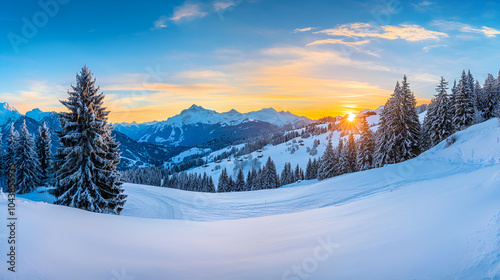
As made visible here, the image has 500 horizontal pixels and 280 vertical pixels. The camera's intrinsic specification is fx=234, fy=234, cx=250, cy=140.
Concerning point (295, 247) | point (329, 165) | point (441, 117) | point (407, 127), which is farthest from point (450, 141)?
point (295, 247)

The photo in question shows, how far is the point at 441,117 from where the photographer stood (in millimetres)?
38250

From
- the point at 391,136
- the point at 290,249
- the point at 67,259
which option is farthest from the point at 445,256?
the point at 391,136

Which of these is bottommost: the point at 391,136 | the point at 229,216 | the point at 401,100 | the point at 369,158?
the point at 229,216

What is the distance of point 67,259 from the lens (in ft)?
16.2

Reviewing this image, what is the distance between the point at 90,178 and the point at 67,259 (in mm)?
13657

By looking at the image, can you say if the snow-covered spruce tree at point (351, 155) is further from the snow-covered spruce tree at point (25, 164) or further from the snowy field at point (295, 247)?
the snow-covered spruce tree at point (25, 164)

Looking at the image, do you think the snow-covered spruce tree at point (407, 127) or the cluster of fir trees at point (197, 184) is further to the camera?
the cluster of fir trees at point (197, 184)

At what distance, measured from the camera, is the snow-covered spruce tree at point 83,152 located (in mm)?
16078

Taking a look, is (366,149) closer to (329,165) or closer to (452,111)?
(329,165)

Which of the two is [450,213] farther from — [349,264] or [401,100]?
[401,100]

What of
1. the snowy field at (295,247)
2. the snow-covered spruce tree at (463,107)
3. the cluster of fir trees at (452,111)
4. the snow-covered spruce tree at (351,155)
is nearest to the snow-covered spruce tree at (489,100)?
the cluster of fir trees at (452,111)

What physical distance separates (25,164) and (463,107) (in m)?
65.8

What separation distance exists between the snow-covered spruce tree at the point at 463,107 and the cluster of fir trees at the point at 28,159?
199 feet

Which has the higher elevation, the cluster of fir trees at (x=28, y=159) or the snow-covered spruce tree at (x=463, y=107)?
the snow-covered spruce tree at (x=463, y=107)
